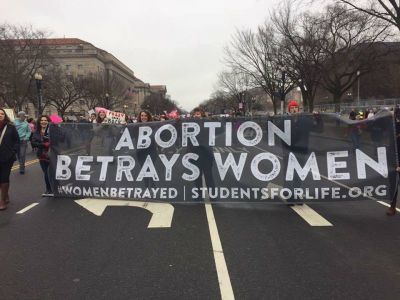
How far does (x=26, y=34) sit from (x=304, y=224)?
54851 mm

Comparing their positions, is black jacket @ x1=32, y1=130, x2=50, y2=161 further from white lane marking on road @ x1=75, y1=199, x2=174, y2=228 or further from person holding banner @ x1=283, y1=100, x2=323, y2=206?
person holding banner @ x1=283, y1=100, x2=323, y2=206

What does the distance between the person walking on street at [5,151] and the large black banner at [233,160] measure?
30.1 inches

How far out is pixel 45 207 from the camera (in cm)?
888

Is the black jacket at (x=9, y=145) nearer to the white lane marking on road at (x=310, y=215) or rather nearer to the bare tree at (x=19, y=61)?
the white lane marking on road at (x=310, y=215)

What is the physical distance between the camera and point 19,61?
5881 cm

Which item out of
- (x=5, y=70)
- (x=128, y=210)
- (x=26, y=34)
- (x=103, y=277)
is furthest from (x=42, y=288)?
(x=26, y=34)

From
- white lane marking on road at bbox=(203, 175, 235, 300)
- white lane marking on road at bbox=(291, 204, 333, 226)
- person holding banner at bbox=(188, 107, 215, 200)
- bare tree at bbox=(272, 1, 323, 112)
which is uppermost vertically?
bare tree at bbox=(272, 1, 323, 112)

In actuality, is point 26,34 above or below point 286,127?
above

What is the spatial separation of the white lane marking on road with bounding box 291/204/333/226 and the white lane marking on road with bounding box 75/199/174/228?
217 centimetres

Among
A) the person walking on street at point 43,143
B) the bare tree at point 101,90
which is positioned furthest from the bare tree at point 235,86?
the person walking on street at point 43,143

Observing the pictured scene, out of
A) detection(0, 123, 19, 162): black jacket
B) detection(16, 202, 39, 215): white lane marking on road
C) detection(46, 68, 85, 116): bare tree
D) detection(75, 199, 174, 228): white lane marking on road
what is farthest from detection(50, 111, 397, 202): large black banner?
detection(46, 68, 85, 116): bare tree

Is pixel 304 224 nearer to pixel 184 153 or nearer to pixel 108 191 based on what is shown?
pixel 184 153

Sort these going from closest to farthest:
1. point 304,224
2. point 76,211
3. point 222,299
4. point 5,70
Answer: point 222,299 < point 304,224 < point 76,211 < point 5,70

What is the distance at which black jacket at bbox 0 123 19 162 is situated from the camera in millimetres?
8867
